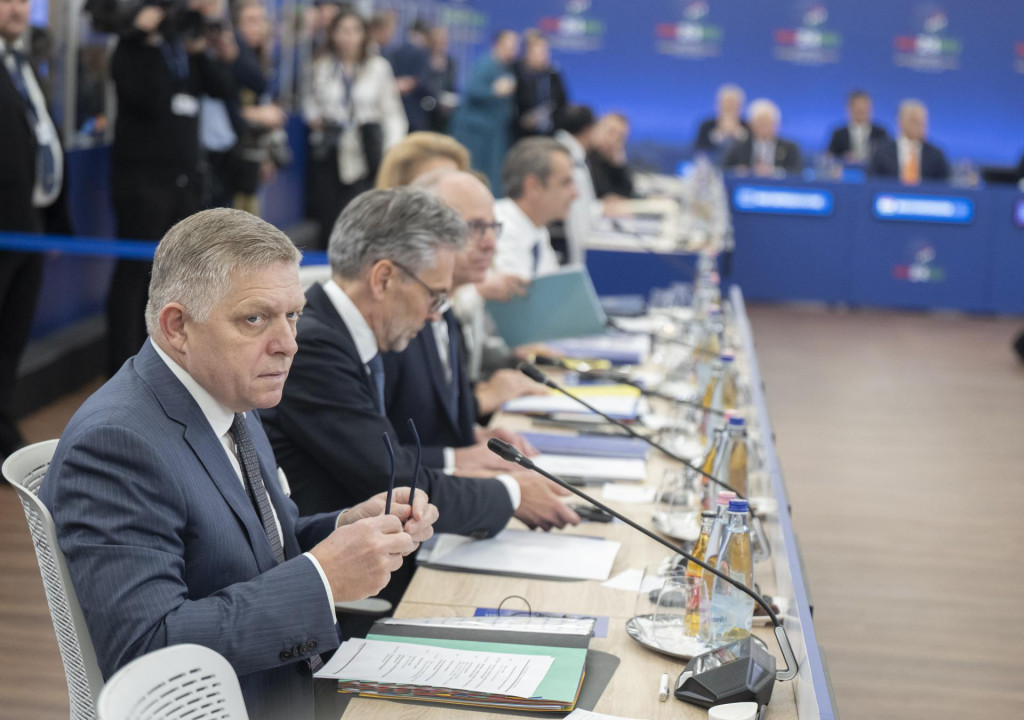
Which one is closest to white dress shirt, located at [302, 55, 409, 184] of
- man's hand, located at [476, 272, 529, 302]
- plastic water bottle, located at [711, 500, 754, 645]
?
man's hand, located at [476, 272, 529, 302]

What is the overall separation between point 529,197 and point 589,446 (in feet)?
7.33

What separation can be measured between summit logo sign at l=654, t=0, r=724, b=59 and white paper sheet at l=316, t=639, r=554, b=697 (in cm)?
1305

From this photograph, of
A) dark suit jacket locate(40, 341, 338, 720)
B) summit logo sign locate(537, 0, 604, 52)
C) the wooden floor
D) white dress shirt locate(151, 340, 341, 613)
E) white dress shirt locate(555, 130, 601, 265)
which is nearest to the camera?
dark suit jacket locate(40, 341, 338, 720)

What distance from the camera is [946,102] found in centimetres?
1370

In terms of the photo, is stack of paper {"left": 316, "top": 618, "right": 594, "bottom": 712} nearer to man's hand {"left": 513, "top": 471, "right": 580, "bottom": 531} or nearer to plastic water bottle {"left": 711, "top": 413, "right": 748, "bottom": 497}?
man's hand {"left": 513, "top": 471, "right": 580, "bottom": 531}

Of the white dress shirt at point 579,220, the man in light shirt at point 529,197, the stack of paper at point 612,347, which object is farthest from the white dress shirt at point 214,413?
the white dress shirt at point 579,220

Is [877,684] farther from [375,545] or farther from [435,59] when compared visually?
[435,59]

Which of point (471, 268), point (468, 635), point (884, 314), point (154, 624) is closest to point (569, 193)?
point (471, 268)

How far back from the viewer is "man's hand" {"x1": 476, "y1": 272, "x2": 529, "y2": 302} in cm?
414

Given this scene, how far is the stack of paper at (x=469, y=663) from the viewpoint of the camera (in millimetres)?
1729

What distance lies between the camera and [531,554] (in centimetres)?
238

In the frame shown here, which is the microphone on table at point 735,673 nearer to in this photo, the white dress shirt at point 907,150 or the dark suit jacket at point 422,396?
the dark suit jacket at point 422,396

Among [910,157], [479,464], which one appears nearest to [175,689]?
[479,464]

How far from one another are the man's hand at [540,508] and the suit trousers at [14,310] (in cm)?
278
